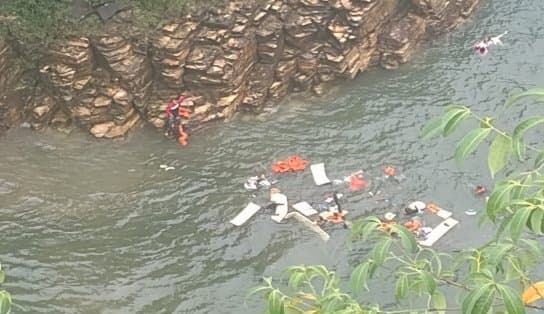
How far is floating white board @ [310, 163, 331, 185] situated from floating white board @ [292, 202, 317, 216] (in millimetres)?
419

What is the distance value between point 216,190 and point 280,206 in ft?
2.87

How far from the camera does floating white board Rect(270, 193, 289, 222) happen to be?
9.14 m

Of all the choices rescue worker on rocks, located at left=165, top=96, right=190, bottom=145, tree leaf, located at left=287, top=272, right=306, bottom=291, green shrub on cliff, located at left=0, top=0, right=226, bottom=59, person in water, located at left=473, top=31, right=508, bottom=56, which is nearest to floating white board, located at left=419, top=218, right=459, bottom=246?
rescue worker on rocks, located at left=165, top=96, right=190, bottom=145

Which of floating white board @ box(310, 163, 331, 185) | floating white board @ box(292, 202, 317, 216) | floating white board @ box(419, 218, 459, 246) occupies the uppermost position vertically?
floating white board @ box(310, 163, 331, 185)

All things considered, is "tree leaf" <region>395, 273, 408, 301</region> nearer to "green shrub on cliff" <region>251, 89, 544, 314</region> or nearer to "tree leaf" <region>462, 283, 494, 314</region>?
"green shrub on cliff" <region>251, 89, 544, 314</region>

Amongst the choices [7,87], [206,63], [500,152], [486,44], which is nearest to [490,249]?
[500,152]

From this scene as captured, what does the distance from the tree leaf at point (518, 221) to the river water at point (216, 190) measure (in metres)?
6.22

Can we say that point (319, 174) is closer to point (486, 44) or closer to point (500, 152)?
point (486, 44)

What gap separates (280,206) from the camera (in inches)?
366

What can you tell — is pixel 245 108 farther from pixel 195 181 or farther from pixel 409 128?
pixel 409 128

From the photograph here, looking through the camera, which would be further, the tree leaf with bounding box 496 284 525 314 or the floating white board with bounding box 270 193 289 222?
the floating white board with bounding box 270 193 289 222

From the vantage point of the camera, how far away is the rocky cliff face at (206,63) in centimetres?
1006

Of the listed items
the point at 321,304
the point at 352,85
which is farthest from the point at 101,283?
the point at 321,304

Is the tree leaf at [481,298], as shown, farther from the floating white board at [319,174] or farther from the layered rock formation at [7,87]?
the layered rock formation at [7,87]
